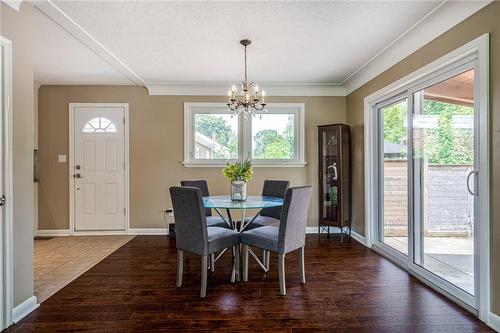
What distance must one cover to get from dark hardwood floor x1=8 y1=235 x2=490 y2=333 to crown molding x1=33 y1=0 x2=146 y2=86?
7.98ft

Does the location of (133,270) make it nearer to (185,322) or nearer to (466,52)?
(185,322)

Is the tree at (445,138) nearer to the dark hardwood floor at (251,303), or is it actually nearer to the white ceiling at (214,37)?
the white ceiling at (214,37)

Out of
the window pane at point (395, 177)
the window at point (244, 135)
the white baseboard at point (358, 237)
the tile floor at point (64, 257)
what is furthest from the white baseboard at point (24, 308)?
the white baseboard at point (358, 237)

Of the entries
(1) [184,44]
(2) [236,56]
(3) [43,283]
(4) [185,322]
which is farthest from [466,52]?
(3) [43,283]

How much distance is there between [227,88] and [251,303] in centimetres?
335

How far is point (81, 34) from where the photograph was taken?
289 cm

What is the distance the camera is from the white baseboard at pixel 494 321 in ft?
6.50

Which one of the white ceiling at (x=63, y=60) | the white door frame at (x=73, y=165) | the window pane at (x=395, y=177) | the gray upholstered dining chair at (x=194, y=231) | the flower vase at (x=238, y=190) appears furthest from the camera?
the white door frame at (x=73, y=165)

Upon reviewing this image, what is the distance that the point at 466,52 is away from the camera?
7.29ft

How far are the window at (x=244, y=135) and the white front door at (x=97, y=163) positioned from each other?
1.12m

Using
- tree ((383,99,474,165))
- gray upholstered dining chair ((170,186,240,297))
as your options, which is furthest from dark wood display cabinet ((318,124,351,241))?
gray upholstered dining chair ((170,186,240,297))

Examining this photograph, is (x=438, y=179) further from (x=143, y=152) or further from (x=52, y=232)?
(x=52, y=232)

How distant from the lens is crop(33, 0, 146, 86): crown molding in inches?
95.2

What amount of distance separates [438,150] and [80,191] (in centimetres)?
493
